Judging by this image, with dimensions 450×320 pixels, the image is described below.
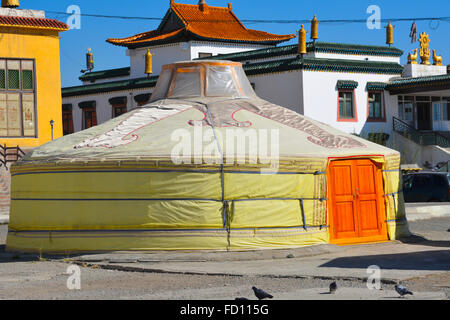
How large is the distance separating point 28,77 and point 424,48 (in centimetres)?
1959

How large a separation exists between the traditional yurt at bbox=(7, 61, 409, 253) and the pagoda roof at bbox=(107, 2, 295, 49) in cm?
2587

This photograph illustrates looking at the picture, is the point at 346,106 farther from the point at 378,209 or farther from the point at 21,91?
the point at 378,209

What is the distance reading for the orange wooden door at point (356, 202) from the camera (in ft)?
41.4

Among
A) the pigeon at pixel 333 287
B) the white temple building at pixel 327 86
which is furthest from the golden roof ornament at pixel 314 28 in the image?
the pigeon at pixel 333 287

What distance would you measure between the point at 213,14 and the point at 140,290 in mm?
34632

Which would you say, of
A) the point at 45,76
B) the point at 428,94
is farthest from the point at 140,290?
the point at 428,94

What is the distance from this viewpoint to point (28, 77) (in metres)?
24.4

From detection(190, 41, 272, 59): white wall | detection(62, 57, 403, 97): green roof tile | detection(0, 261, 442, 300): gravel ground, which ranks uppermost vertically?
detection(190, 41, 272, 59): white wall

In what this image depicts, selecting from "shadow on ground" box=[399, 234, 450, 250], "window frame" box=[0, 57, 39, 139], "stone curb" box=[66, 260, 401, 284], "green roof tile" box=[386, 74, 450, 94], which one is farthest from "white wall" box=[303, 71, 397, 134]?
"stone curb" box=[66, 260, 401, 284]

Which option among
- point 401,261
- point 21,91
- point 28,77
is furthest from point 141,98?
point 401,261

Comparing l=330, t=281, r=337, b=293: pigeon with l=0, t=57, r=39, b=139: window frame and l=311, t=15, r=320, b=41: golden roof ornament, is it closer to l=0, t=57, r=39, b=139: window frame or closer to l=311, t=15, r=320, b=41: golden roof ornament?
l=0, t=57, r=39, b=139: window frame

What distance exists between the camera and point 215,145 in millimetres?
12062

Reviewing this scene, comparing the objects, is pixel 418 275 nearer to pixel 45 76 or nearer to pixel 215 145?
pixel 215 145

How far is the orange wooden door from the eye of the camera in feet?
41.4
